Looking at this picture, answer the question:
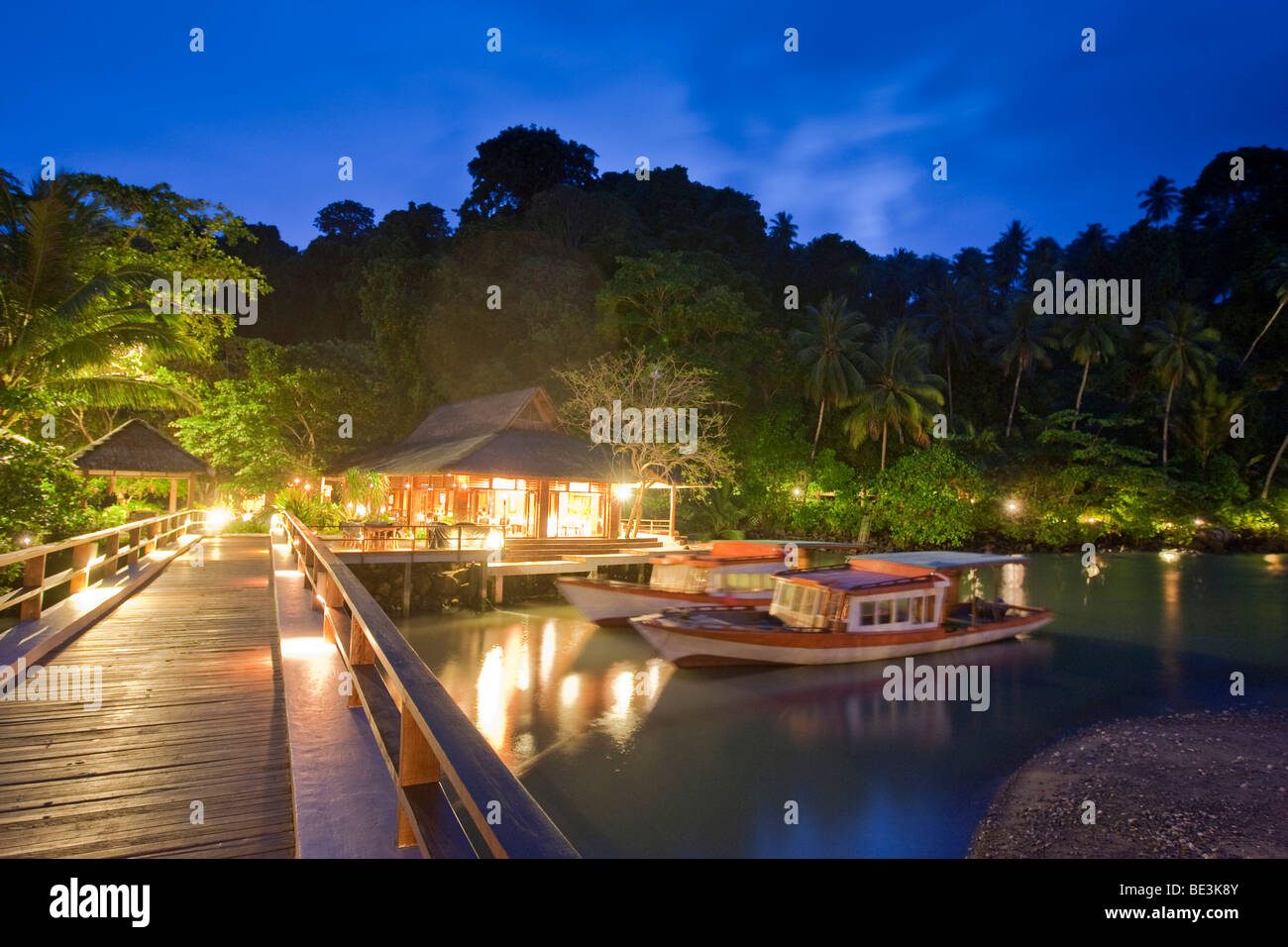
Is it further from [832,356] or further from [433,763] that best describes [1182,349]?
[433,763]

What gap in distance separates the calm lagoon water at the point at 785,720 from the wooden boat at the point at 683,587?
0.87 m

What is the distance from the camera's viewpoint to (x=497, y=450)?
915 inches

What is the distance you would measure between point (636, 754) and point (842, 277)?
43.6 metres

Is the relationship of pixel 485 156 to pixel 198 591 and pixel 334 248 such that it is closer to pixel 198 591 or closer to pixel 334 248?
pixel 334 248

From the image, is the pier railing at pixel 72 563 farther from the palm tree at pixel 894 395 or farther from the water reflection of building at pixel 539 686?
the palm tree at pixel 894 395

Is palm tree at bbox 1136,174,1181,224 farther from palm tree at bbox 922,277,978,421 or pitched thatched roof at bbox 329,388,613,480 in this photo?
pitched thatched roof at bbox 329,388,613,480

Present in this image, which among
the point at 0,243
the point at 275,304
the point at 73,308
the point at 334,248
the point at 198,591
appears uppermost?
the point at 334,248

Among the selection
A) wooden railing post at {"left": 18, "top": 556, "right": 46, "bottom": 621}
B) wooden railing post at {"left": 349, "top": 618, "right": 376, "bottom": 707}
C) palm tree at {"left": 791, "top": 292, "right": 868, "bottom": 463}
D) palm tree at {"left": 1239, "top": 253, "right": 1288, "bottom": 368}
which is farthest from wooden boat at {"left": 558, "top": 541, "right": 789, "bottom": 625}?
palm tree at {"left": 1239, "top": 253, "right": 1288, "bottom": 368}

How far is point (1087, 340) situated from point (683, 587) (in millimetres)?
32974

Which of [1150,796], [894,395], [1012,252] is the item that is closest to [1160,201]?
[1012,252]

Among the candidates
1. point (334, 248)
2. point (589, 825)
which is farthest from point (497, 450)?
point (334, 248)

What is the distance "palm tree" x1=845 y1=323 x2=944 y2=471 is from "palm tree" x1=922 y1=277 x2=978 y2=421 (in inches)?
273

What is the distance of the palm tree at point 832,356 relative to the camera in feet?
118

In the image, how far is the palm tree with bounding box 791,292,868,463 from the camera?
36.0 m
